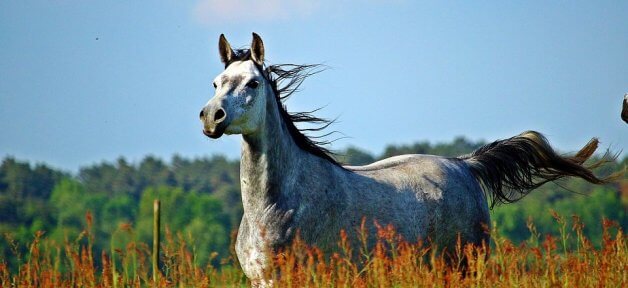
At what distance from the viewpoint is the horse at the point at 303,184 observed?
24.4 feet

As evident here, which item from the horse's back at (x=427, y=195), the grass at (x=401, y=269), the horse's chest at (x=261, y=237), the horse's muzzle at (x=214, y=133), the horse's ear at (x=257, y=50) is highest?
the horse's ear at (x=257, y=50)

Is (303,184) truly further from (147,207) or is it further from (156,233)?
(147,207)

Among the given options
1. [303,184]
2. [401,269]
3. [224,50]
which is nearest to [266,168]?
[303,184]

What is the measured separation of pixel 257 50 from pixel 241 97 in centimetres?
72

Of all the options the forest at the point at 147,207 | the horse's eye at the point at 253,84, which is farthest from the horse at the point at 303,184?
the forest at the point at 147,207

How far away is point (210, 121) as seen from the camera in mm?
7023

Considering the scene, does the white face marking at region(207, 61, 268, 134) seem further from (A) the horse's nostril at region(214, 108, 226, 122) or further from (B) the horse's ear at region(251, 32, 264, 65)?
(B) the horse's ear at region(251, 32, 264, 65)

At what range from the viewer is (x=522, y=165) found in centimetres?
1008

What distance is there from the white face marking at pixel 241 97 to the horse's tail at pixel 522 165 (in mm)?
3002

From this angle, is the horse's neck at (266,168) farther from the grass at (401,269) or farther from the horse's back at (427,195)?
the horse's back at (427,195)

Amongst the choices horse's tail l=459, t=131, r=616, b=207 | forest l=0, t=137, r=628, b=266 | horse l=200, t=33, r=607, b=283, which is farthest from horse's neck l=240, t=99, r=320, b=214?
forest l=0, t=137, r=628, b=266

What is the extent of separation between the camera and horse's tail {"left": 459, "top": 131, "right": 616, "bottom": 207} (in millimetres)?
9883

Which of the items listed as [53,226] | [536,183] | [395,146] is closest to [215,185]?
[395,146]

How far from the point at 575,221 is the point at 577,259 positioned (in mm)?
282
